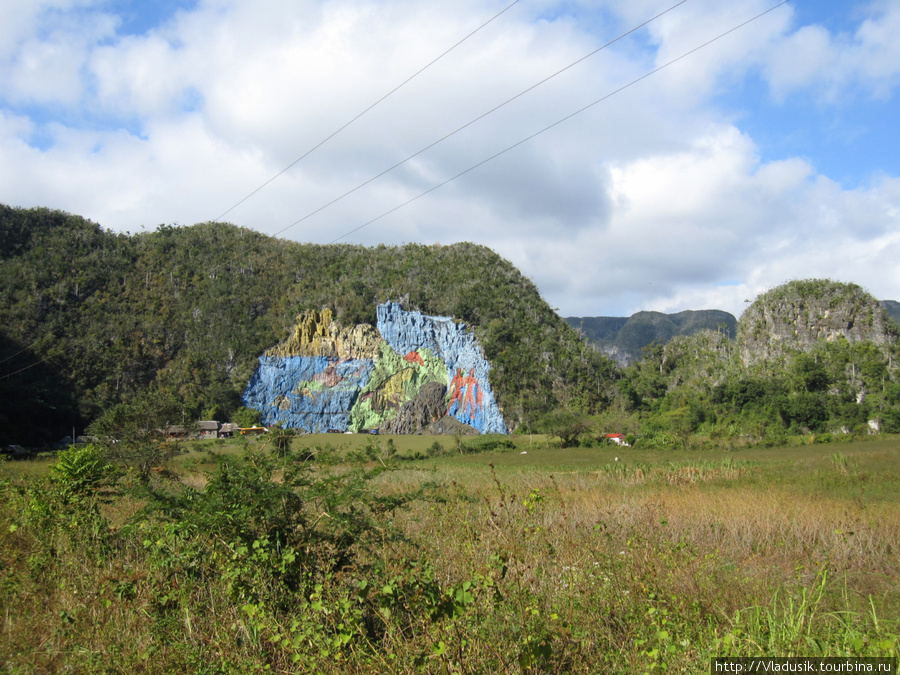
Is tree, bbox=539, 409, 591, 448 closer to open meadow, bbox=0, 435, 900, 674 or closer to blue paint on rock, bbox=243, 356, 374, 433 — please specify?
blue paint on rock, bbox=243, 356, 374, 433

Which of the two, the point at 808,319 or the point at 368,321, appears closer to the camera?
the point at 368,321

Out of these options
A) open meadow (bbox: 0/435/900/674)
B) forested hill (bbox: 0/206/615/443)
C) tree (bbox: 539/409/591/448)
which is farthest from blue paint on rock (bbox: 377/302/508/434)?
open meadow (bbox: 0/435/900/674)

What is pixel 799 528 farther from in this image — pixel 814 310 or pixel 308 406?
pixel 814 310

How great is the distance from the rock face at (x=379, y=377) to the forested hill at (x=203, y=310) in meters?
2.15

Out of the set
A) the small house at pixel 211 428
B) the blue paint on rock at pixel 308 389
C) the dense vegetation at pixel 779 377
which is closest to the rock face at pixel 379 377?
the blue paint on rock at pixel 308 389

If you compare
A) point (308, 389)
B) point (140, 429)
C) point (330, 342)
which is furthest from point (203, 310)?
point (140, 429)

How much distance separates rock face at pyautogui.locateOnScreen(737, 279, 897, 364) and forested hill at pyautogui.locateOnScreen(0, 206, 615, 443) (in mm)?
31264

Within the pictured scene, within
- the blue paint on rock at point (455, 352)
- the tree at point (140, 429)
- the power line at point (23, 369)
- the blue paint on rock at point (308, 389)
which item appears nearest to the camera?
the tree at point (140, 429)

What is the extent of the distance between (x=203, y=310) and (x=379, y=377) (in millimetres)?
25502

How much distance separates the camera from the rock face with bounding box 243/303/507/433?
203ft

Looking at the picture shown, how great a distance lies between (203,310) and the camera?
2781 inches

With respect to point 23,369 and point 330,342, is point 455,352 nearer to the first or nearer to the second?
point 330,342

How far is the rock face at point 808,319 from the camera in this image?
80188 mm

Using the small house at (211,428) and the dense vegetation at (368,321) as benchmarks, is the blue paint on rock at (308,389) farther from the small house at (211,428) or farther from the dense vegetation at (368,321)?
the small house at (211,428)
